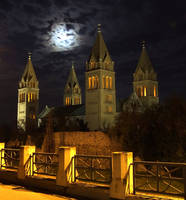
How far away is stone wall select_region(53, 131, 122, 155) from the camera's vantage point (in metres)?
32.4

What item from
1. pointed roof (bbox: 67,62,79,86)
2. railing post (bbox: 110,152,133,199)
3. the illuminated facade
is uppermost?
pointed roof (bbox: 67,62,79,86)

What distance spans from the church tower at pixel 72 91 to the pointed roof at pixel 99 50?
27692mm

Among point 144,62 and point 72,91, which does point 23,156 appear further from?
point 72,91

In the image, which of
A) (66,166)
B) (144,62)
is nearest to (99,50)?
(144,62)

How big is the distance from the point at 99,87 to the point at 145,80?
827 inches

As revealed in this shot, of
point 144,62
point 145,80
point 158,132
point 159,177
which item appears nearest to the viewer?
point 159,177

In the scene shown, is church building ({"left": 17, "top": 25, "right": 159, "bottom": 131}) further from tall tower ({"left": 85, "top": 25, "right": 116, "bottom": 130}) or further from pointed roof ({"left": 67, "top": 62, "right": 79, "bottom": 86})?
pointed roof ({"left": 67, "top": 62, "right": 79, "bottom": 86})

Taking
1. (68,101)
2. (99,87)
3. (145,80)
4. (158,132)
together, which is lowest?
(158,132)

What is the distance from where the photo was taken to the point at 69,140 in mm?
35750

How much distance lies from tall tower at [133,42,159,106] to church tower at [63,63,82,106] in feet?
64.4

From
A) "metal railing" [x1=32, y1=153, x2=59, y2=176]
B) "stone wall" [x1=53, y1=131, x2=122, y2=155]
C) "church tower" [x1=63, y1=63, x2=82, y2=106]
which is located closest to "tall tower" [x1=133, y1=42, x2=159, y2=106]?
"church tower" [x1=63, y1=63, x2=82, y2=106]

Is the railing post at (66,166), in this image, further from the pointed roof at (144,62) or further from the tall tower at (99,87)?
the pointed roof at (144,62)

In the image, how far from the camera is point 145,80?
82688 mm

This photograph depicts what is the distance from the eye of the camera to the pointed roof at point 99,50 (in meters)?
66.1
